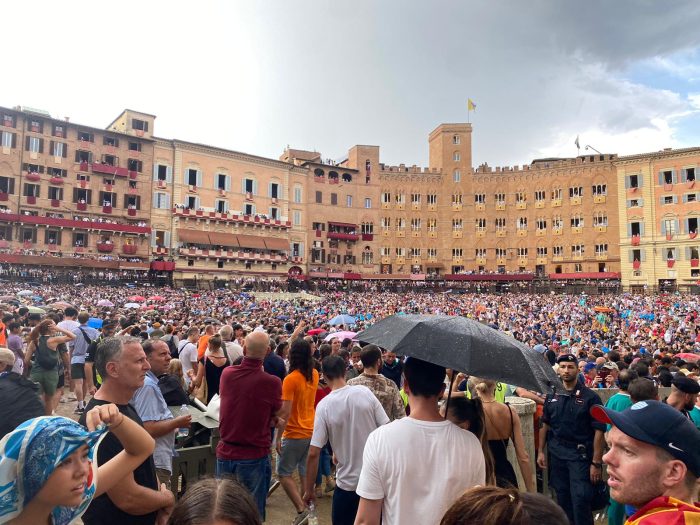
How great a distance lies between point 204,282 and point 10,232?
14579mm

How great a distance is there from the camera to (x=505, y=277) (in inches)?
1991

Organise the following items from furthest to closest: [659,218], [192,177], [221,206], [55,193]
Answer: [659,218]
[221,206]
[192,177]
[55,193]

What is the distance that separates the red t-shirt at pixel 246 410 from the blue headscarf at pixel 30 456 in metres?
2.37

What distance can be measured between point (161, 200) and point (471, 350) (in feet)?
143

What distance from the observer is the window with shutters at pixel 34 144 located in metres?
36.0

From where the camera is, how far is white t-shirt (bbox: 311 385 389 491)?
3.72 m

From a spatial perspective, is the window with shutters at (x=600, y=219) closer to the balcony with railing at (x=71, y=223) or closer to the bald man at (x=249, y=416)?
the balcony with railing at (x=71, y=223)

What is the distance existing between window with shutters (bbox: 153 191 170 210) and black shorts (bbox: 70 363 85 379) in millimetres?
36088

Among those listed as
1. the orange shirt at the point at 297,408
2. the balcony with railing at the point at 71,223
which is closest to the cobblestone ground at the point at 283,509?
the orange shirt at the point at 297,408

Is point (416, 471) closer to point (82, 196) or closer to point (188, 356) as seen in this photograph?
point (188, 356)

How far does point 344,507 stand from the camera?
3.61 meters

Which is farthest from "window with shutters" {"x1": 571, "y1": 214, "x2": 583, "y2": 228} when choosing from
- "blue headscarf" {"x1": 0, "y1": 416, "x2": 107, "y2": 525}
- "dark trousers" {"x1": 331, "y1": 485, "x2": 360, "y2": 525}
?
"blue headscarf" {"x1": 0, "y1": 416, "x2": 107, "y2": 525}

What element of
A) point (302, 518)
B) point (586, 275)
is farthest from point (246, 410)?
point (586, 275)

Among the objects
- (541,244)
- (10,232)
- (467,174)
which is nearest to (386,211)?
(467,174)
